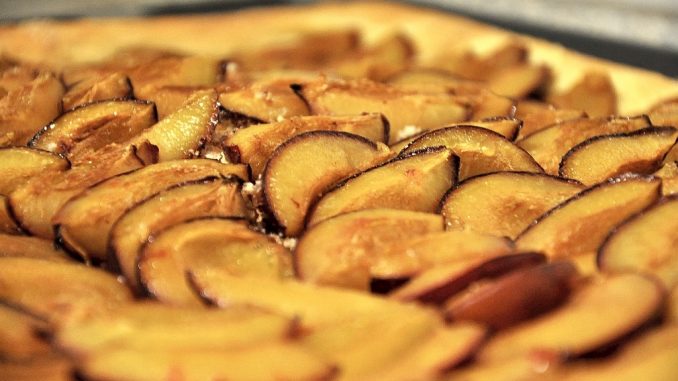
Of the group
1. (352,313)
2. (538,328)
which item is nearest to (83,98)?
(352,313)

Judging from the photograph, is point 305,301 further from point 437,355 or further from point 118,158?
point 118,158

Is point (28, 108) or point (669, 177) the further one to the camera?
point (28, 108)

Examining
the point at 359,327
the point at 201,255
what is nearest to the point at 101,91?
the point at 201,255

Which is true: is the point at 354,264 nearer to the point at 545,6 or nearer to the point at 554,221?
the point at 554,221

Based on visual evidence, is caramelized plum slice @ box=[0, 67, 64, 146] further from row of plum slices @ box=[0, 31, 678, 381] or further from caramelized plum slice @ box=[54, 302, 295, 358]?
caramelized plum slice @ box=[54, 302, 295, 358]

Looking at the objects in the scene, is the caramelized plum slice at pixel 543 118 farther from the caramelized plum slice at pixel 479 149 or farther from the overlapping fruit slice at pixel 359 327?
the overlapping fruit slice at pixel 359 327
